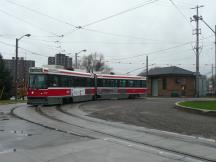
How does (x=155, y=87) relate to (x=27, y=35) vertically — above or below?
below

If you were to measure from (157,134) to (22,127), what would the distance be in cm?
548

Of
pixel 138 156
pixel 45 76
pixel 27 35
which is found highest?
pixel 27 35

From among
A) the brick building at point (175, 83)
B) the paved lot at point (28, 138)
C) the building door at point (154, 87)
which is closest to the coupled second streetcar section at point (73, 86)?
the paved lot at point (28, 138)

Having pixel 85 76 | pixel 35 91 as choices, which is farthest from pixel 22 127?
pixel 85 76

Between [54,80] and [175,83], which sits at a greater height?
[175,83]

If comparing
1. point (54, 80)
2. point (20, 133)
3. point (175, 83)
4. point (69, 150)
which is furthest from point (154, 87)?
point (69, 150)

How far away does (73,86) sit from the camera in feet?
96.8

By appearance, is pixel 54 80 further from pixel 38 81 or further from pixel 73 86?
pixel 73 86

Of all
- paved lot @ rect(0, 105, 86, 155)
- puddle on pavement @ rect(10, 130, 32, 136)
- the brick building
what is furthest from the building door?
puddle on pavement @ rect(10, 130, 32, 136)

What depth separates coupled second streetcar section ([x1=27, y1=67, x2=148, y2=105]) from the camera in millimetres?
25125

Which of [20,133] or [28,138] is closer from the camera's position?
[28,138]

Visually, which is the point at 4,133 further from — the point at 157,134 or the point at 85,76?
the point at 85,76

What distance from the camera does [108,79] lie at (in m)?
38.2

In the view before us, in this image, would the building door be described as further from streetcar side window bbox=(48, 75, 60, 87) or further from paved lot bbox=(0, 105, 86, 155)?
paved lot bbox=(0, 105, 86, 155)
